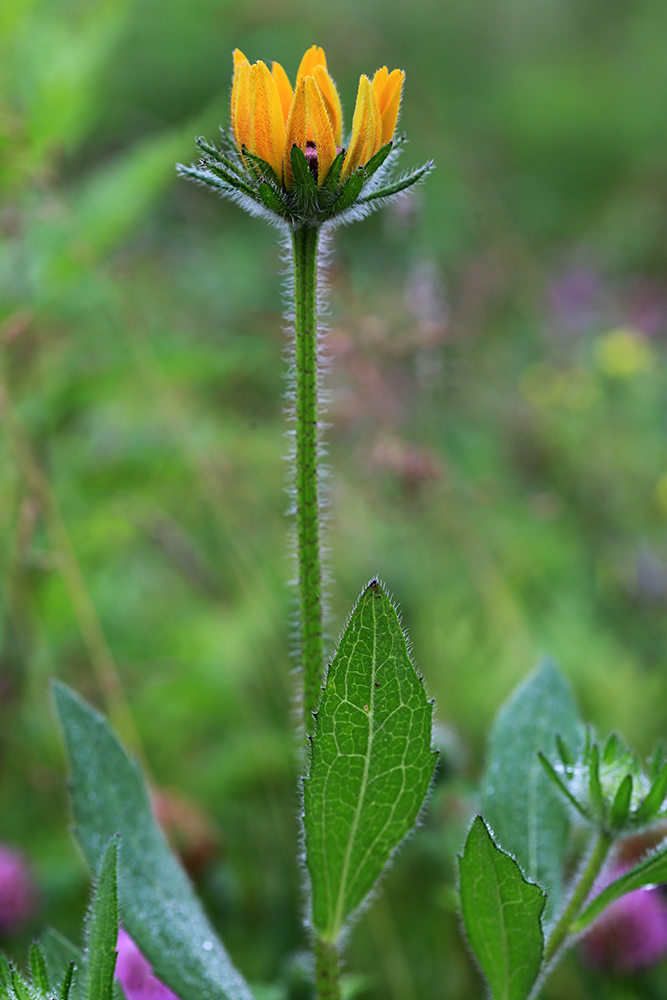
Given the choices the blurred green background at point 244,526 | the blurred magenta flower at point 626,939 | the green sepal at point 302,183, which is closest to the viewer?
the green sepal at point 302,183

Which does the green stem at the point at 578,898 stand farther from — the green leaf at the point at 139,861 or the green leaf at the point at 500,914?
the green leaf at the point at 139,861

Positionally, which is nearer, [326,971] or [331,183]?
[331,183]

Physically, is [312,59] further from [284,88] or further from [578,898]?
[578,898]

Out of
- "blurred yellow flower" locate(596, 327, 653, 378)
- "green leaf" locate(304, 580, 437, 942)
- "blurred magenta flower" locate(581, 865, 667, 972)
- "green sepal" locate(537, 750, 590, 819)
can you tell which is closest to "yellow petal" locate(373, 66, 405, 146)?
"green leaf" locate(304, 580, 437, 942)

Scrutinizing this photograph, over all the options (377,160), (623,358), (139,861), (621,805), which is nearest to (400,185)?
(377,160)

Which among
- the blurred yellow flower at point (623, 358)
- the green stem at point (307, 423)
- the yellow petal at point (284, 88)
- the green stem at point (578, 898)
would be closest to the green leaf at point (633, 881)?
the green stem at point (578, 898)

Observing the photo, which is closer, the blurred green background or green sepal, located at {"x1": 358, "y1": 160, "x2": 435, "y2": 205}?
green sepal, located at {"x1": 358, "y1": 160, "x2": 435, "y2": 205}

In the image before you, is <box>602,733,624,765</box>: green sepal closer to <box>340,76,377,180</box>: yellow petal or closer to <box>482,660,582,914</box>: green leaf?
<box>482,660,582,914</box>: green leaf
